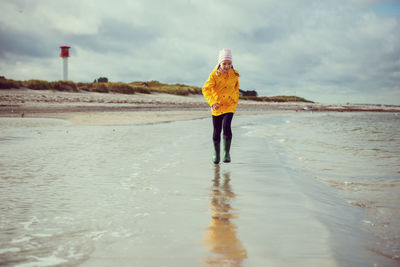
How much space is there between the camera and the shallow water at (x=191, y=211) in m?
2.02

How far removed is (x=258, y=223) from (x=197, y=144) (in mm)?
5235

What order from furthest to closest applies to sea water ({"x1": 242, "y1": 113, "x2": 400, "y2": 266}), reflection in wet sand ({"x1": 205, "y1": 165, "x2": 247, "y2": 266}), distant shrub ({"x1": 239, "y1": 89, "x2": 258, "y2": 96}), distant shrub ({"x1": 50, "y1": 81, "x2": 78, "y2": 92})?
distant shrub ({"x1": 239, "y1": 89, "x2": 258, "y2": 96}), distant shrub ({"x1": 50, "y1": 81, "x2": 78, "y2": 92}), sea water ({"x1": 242, "y1": 113, "x2": 400, "y2": 266}), reflection in wet sand ({"x1": 205, "y1": 165, "x2": 247, "y2": 266})

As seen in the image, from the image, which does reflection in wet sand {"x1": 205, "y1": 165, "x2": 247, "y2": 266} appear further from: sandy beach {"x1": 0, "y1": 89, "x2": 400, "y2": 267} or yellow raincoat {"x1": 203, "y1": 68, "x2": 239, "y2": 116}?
yellow raincoat {"x1": 203, "y1": 68, "x2": 239, "y2": 116}

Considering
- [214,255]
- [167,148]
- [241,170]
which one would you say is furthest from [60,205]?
[167,148]

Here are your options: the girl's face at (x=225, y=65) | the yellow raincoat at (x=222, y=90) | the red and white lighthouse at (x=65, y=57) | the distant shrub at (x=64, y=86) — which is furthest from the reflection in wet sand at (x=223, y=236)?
the red and white lighthouse at (x=65, y=57)

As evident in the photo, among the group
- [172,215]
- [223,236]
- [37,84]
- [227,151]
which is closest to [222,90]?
[227,151]

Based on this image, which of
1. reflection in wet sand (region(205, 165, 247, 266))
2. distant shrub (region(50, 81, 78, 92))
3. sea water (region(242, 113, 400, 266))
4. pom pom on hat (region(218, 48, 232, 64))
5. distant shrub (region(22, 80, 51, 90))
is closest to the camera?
reflection in wet sand (region(205, 165, 247, 266))

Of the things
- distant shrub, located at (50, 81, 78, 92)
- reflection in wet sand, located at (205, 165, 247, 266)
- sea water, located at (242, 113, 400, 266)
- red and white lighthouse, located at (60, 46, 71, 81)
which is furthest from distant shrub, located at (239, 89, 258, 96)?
reflection in wet sand, located at (205, 165, 247, 266)

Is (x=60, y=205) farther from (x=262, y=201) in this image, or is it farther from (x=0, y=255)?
(x=262, y=201)

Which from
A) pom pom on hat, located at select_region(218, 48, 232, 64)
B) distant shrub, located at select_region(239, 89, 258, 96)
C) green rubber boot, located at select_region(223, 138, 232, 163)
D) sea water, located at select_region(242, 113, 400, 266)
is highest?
distant shrub, located at select_region(239, 89, 258, 96)

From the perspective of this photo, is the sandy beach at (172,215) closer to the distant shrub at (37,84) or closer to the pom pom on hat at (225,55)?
the pom pom on hat at (225,55)

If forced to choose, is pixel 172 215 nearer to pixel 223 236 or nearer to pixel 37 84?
pixel 223 236

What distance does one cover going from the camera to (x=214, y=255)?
2002 millimetres

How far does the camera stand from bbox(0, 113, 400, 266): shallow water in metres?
2.02
